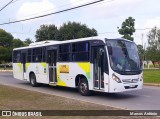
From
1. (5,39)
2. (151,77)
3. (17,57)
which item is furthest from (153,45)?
(17,57)

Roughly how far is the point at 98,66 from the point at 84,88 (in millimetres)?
1717

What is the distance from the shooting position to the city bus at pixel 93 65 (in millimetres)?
16406

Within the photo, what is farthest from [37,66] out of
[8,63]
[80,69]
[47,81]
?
[8,63]

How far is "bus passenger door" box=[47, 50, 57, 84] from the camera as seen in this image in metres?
21.3

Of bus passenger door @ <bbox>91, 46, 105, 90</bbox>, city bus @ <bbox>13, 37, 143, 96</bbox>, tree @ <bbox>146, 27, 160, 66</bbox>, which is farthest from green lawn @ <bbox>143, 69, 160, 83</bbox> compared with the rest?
tree @ <bbox>146, 27, 160, 66</bbox>

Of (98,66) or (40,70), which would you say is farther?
(40,70)

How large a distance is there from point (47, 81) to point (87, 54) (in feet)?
17.0

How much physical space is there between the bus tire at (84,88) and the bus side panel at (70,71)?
1.23 ft

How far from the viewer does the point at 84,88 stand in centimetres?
1820

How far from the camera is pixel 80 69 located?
18.6 m

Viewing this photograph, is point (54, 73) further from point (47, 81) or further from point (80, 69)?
point (80, 69)

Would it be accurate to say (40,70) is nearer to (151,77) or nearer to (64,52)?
(64,52)

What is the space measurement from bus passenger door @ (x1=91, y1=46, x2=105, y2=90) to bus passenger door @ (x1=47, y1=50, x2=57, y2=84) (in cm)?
435

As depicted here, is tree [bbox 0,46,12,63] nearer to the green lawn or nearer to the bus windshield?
the green lawn
